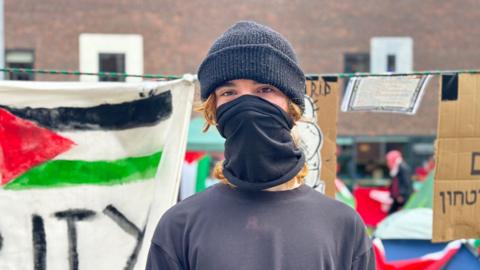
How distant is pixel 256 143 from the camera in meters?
1.71

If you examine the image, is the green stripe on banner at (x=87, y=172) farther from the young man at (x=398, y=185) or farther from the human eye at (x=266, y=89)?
the young man at (x=398, y=185)

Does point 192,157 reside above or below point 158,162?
below

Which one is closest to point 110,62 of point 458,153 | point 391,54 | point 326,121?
point 391,54

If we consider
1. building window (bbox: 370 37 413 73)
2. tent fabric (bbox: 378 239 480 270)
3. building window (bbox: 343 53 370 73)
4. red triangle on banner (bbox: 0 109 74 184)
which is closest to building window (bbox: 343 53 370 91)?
building window (bbox: 343 53 370 73)

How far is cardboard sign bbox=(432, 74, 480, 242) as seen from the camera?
11.5 feet

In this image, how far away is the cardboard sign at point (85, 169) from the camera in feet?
9.98

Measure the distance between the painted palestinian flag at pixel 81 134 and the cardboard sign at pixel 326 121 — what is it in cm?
80

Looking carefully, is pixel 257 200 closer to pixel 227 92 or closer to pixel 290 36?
pixel 227 92

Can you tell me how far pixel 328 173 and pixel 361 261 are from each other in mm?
1785

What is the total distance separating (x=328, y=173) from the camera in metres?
3.55

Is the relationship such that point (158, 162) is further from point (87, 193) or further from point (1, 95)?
point (1, 95)

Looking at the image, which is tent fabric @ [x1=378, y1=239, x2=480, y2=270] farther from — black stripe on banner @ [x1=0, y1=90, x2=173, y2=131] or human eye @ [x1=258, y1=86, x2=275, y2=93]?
human eye @ [x1=258, y1=86, x2=275, y2=93]

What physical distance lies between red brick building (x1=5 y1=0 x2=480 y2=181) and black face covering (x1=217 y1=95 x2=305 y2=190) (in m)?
18.3

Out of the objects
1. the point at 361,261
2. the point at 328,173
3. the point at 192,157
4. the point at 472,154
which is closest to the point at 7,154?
the point at 328,173
